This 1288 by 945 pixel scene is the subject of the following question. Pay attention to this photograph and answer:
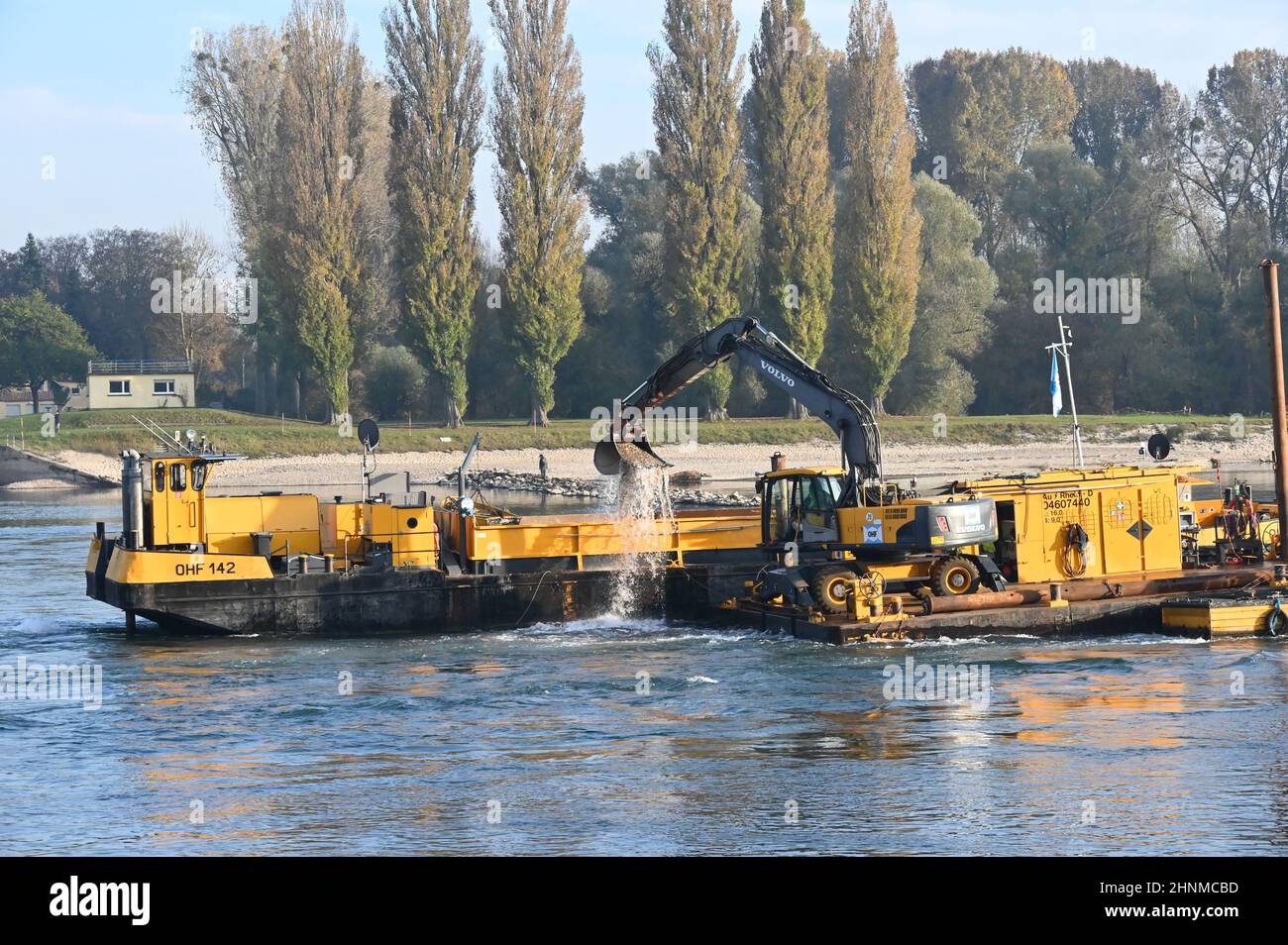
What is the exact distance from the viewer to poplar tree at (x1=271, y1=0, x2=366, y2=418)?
73125mm

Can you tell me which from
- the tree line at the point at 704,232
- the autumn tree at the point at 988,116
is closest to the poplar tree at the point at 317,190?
the tree line at the point at 704,232

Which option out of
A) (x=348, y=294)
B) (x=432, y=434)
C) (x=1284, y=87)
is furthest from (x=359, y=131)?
(x=1284, y=87)

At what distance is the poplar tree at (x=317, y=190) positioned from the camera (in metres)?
73.1

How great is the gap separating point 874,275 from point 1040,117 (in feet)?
129

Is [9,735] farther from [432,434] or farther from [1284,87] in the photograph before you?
[1284,87]

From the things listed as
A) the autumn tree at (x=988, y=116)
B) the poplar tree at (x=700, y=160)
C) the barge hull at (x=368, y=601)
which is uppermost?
the autumn tree at (x=988, y=116)

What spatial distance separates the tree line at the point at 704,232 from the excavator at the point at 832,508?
147 feet

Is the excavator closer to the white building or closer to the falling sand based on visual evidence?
the falling sand

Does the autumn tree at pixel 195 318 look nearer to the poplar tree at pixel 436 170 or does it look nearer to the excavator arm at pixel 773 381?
the poplar tree at pixel 436 170

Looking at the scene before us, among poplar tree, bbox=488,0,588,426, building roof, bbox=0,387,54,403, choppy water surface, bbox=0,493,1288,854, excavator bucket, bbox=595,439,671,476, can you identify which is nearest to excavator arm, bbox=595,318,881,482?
excavator bucket, bbox=595,439,671,476

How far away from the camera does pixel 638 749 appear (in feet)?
64.8

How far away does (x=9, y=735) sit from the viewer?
21016 millimetres

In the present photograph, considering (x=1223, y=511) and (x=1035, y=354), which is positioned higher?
(x=1035, y=354)

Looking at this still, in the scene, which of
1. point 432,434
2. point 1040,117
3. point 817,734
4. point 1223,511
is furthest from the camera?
point 1040,117
